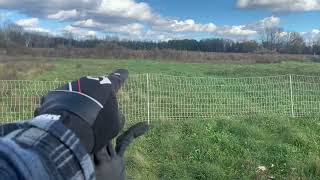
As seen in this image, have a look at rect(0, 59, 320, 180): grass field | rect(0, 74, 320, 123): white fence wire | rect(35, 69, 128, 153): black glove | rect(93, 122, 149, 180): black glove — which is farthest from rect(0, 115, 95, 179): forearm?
rect(0, 74, 320, 123): white fence wire

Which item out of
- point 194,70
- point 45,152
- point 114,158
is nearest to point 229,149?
point 114,158

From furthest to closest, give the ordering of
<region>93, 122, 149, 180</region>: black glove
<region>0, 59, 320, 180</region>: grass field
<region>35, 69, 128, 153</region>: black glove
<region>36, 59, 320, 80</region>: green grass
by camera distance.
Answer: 1. <region>36, 59, 320, 80</region>: green grass
2. <region>0, 59, 320, 180</region>: grass field
3. <region>93, 122, 149, 180</region>: black glove
4. <region>35, 69, 128, 153</region>: black glove

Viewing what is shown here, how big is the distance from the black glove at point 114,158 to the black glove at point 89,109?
0.10 feet

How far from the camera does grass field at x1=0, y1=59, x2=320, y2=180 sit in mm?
5758

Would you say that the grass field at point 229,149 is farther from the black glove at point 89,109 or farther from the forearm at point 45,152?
the forearm at point 45,152

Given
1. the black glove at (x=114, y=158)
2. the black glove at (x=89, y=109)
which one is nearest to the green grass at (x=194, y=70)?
the black glove at (x=114, y=158)

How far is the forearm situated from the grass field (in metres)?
4.42

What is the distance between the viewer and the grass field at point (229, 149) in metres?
5.76

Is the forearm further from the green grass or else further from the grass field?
the green grass

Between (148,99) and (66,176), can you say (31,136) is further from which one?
(148,99)

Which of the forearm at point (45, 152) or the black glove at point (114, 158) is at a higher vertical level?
the forearm at point (45, 152)

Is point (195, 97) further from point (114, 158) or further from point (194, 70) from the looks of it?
point (194, 70)

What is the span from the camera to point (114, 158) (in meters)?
0.85

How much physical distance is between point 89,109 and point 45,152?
0.57 feet
